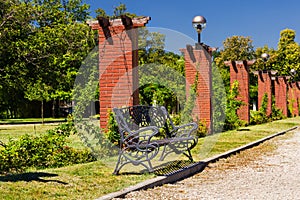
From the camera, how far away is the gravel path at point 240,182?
17.4 ft

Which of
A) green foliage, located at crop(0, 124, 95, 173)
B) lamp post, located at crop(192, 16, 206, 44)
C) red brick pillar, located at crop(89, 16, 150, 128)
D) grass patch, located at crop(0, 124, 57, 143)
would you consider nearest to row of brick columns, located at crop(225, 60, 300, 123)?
lamp post, located at crop(192, 16, 206, 44)

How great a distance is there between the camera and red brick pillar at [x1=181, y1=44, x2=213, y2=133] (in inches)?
537

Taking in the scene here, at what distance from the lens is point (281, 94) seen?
2873cm

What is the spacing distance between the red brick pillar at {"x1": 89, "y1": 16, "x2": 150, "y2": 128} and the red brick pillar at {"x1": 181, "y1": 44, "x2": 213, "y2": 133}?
5185 millimetres

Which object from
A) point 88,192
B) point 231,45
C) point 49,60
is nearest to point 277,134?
point 49,60

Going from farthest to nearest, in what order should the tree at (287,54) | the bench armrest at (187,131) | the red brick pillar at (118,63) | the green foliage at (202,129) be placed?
the tree at (287,54)
the green foliage at (202,129)
the red brick pillar at (118,63)
the bench armrest at (187,131)

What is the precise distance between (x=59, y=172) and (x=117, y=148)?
1.92 m

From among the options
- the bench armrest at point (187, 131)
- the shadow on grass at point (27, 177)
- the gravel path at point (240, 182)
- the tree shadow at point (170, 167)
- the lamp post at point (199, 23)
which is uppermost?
the lamp post at point (199, 23)

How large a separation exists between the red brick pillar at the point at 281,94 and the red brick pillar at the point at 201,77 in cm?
1521

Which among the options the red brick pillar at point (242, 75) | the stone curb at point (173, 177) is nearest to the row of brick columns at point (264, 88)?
the red brick pillar at point (242, 75)

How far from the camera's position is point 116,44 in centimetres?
859

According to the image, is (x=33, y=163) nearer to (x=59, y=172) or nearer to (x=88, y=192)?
(x=59, y=172)

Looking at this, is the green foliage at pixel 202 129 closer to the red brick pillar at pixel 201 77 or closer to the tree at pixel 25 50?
the red brick pillar at pixel 201 77

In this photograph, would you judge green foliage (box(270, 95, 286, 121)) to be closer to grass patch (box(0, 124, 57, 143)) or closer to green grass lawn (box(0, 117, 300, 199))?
grass patch (box(0, 124, 57, 143))
